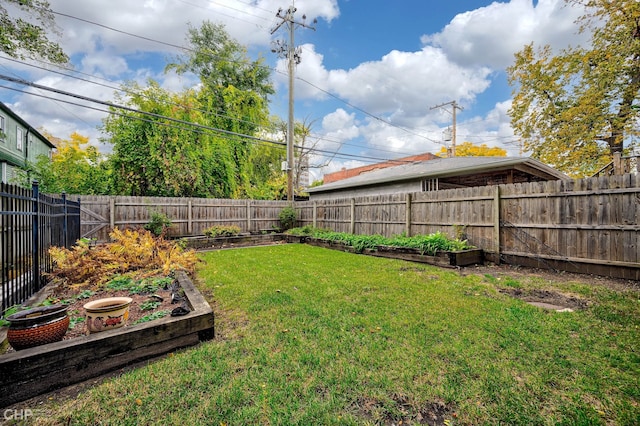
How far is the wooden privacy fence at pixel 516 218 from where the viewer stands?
15.5 ft

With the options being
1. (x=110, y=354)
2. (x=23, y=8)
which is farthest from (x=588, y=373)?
(x=23, y=8)

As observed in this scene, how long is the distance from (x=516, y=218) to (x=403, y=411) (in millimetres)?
5971

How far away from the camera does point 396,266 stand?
20.1 ft

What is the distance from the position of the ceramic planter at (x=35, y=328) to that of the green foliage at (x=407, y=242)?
642cm

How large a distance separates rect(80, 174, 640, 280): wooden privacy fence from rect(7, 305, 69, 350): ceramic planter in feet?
24.4

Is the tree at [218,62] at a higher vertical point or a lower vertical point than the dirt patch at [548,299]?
higher

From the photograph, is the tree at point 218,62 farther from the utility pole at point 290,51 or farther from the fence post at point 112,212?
the fence post at point 112,212

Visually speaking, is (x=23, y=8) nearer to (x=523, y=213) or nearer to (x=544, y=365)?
(x=544, y=365)

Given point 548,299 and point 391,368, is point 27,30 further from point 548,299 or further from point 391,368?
point 548,299

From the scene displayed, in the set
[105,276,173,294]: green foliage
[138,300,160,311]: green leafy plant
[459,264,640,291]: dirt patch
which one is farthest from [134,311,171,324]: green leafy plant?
[459,264,640,291]: dirt patch

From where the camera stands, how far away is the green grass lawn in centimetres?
166

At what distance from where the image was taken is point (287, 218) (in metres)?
13.1

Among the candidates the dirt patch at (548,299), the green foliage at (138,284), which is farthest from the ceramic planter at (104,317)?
the dirt patch at (548,299)

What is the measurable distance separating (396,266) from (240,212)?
8606 millimetres
